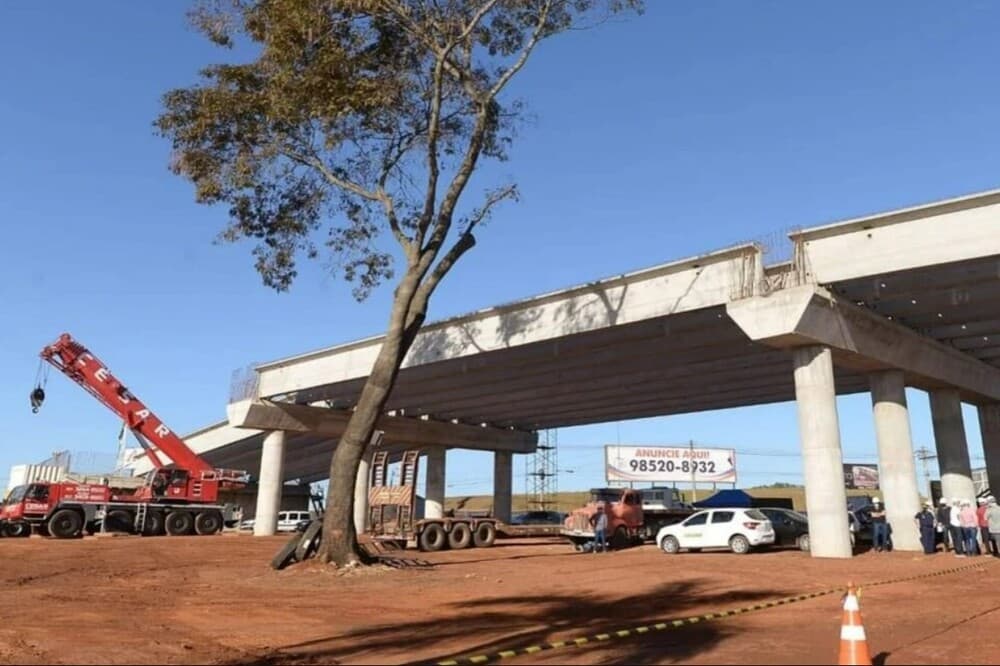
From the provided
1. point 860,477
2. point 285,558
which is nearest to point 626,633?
point 285,558

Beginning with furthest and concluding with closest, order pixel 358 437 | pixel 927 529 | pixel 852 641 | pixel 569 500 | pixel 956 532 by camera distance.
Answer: pixel 569 500, pixel 927 529, pixel 956 532, pixel 358 437, pixel 852 641

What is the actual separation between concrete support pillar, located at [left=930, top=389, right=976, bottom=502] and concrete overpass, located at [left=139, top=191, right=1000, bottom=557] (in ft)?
0.17

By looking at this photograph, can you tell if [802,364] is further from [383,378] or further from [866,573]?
[383,378]

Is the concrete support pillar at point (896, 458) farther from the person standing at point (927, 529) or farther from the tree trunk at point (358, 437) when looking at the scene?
the tree trunk at point (358, 437)

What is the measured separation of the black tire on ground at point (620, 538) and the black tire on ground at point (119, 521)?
19918mm

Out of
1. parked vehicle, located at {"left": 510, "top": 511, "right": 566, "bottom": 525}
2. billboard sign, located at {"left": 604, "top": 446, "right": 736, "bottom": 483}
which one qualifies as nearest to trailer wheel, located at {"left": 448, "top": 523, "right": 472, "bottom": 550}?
parked vehicle, located at {"left": 510, "top": 511, "right": 566, "bottom": 525}

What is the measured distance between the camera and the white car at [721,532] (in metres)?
25.0

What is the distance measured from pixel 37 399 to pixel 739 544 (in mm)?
27184

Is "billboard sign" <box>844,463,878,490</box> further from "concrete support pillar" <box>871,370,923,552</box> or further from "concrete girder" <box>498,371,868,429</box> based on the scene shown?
"concrete support pillar" <box>871,370,923,552</box>

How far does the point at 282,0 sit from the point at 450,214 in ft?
21.3

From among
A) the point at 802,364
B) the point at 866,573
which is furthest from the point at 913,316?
the point at 866,573

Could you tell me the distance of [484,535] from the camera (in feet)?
97.8

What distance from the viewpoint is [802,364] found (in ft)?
72.8

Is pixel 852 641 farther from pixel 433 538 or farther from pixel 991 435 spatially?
pixel 991 435
